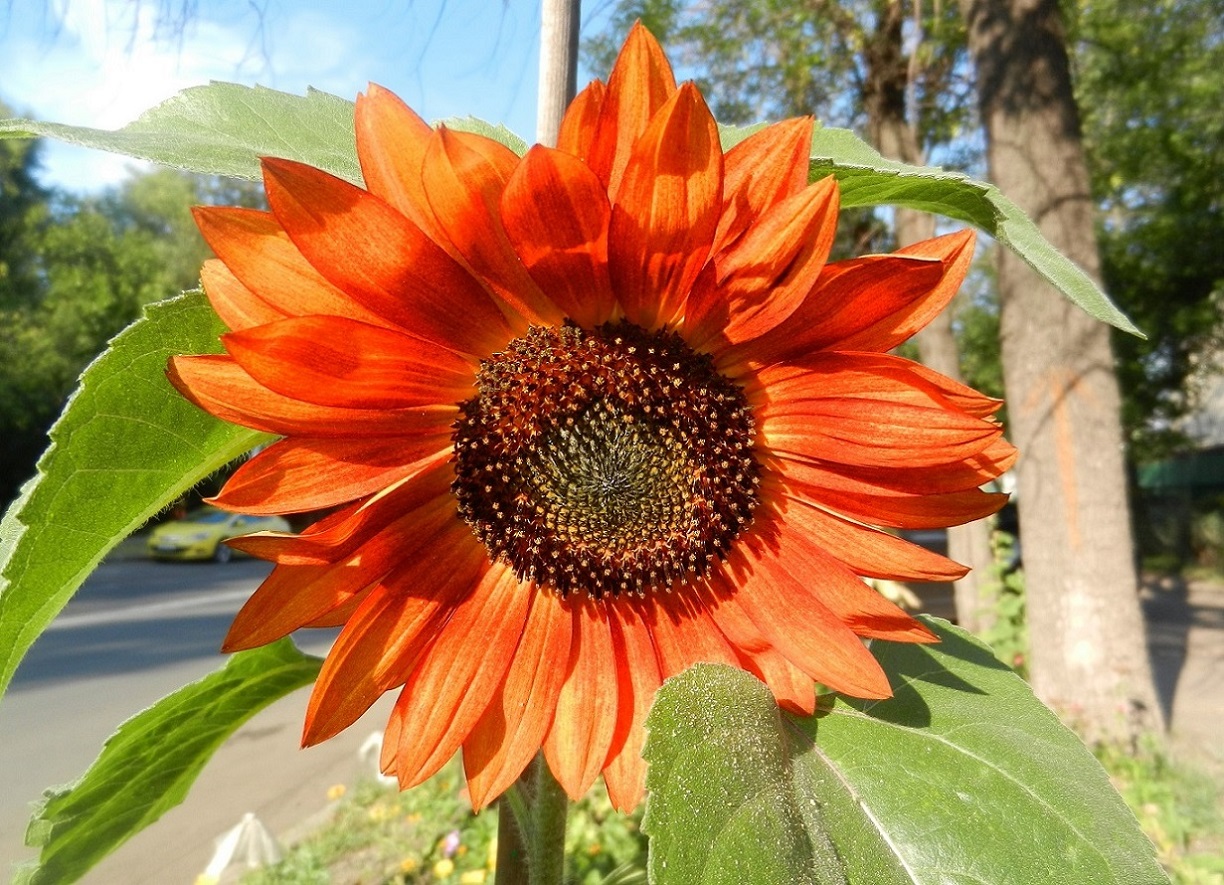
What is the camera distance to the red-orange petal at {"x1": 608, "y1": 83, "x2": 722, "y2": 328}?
0.53 metres

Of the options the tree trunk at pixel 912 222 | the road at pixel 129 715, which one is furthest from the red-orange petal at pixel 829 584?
the tree trunk at pixel 912 222

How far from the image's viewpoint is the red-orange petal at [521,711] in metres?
0.65

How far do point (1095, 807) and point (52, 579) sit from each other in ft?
2.17

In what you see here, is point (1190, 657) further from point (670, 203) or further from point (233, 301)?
point (233, 301)

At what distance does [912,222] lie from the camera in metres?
5.88

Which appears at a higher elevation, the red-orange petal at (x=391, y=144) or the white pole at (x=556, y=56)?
the white pole at (x=556, y=56)

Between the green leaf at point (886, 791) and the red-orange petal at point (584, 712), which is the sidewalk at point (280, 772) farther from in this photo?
the green leaf at point (886, 791)

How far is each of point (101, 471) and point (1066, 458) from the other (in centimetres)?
433

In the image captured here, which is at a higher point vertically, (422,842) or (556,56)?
(556,56)

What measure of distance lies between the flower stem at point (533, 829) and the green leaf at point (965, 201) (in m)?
0.50

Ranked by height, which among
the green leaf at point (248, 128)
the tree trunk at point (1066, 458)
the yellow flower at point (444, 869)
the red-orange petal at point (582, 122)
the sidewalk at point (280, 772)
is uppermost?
the green leaf at point (248, 128)

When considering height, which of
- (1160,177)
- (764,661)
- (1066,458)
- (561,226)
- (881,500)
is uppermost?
(1160,177)

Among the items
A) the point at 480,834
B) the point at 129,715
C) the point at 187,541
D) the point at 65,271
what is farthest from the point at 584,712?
the point at 65,271

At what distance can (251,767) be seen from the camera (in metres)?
5.53
